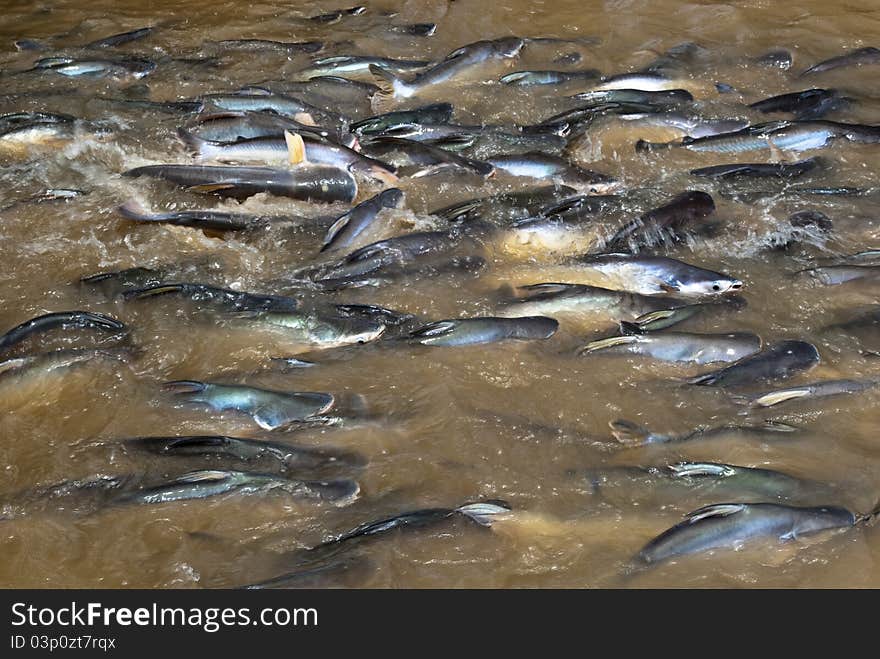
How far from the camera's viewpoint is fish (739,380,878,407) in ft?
12.3

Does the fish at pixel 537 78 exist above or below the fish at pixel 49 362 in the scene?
above

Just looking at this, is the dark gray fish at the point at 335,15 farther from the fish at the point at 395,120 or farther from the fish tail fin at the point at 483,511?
the fish tail fin at the point at 483,511

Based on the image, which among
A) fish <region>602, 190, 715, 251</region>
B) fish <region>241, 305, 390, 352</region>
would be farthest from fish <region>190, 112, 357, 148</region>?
fish <region>602, 190, 715, 251</region>

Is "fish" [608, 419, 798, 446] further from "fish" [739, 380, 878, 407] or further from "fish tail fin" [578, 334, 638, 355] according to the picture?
"fish tail fin" [578, 334, 638, 355]

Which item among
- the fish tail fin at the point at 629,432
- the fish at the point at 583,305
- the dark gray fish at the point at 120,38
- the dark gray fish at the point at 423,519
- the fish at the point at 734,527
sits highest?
the dark gray fish at the point at 120,38

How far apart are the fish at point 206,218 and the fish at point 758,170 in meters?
2.29

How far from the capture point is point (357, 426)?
12.1 ft

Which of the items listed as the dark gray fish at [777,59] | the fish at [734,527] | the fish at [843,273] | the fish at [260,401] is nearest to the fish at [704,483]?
the fish at [734,527]

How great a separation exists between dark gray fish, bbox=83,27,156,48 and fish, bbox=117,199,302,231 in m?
2.78

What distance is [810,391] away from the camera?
3785 mm

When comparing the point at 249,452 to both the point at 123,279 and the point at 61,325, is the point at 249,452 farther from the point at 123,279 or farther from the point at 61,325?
the point at 123,279

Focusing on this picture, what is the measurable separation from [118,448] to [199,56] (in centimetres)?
427

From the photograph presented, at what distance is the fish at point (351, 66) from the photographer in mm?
6512
